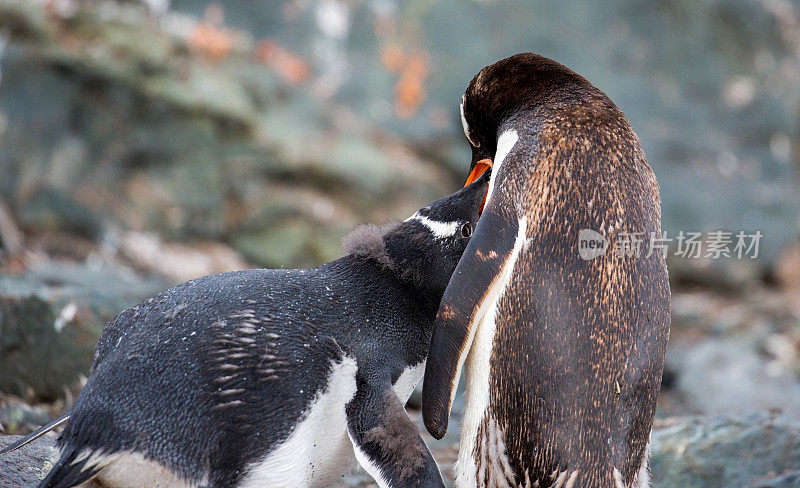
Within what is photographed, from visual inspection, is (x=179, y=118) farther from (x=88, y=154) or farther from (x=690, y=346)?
(x=690, y=346)

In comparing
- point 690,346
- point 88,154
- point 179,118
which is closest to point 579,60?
point 690,346

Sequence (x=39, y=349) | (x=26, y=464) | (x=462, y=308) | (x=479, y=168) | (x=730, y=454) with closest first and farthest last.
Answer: (x=462, y=308) < (x=26, y=464) < (x=479, y=168) < (x=730, y=454) < (x=39, y=349)

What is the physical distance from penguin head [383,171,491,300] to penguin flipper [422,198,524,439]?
0.60ft

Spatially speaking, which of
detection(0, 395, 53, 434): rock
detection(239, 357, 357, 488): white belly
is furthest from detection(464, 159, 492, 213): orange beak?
detection(0, 395, 53, 434): rock

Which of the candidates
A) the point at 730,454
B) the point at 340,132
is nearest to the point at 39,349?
the point at 730,454

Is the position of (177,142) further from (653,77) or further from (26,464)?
(653,77)

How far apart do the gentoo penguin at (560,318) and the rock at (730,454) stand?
78 centimetres

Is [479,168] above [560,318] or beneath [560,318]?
above

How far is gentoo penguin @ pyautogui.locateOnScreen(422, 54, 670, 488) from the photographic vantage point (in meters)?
1.53

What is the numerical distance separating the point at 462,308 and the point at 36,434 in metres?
1.06

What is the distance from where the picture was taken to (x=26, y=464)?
1868 millimetres

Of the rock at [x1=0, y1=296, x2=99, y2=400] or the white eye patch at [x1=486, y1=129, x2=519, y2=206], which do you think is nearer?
the white eye patch at [x1=486, y1=129, x2=519, y2=206]

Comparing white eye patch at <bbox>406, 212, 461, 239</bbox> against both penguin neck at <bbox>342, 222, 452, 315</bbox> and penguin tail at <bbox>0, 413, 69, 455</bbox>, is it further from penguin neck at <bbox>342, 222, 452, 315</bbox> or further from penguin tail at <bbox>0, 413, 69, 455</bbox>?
penguin tail at <bbox>0, 413, 69, 455</bbox>

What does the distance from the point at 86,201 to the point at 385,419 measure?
421 centimetres
